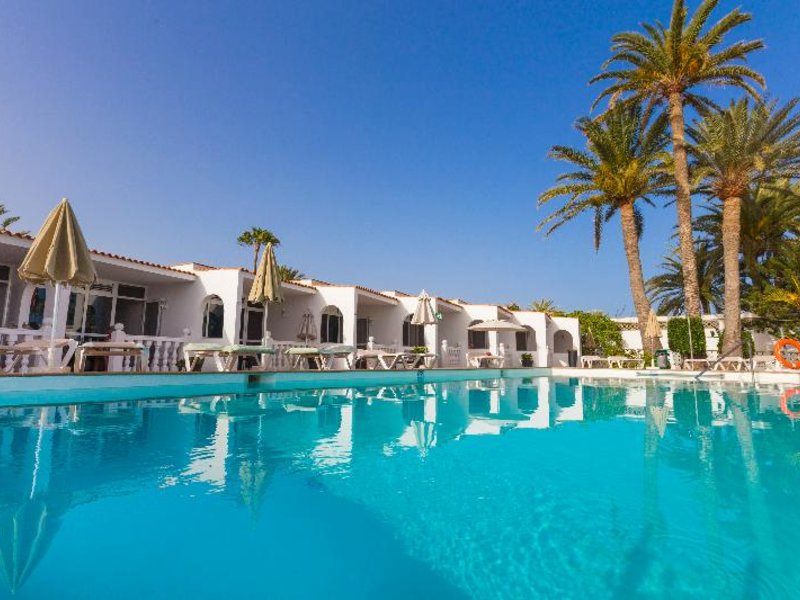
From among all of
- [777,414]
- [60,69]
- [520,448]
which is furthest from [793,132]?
[60,69]

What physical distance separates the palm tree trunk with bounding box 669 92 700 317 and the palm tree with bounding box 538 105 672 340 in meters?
1.00

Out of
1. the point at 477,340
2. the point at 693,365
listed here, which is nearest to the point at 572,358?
the point at 477,340

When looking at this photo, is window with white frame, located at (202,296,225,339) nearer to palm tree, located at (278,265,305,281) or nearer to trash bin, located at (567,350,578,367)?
trash bin, located at (567,350,578,367)

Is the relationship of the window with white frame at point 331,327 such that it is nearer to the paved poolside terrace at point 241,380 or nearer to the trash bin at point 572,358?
the paved poolside terrace at point 241,380

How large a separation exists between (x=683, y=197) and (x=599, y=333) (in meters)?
10.7

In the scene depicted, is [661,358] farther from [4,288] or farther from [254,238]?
[254,238]

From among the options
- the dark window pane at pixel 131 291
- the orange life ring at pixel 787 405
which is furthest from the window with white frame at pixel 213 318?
the orange life ring at pixel 787 405

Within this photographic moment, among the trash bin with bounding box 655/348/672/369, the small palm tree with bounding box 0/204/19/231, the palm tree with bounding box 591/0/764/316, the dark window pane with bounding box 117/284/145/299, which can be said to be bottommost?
the trash bin with bounding box 655/348/672/369

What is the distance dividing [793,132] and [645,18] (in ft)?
30.4

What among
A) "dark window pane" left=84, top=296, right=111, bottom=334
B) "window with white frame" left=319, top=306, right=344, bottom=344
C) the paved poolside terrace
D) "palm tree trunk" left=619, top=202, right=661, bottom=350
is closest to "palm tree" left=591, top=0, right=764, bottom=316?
"palm tree trunk" left=619, top=202, right=661, bottom=350

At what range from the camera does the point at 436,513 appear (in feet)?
11.1

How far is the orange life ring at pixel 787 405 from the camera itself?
8383 mm

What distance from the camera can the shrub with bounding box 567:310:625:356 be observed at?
28547 mm

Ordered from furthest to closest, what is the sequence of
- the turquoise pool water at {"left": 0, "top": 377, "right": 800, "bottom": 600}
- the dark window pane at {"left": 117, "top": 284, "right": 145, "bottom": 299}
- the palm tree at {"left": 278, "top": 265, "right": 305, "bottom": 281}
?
the palm tree at {"left": 278, "top": 265, "right": 305, "bottom": 281}, the dark window pane at {"left": 117, "top": 284, "right": 145, "bottom": 299}, the turquoise pool water at {"left": 0, "top": 377, "right": 800, "bottom": 600}
